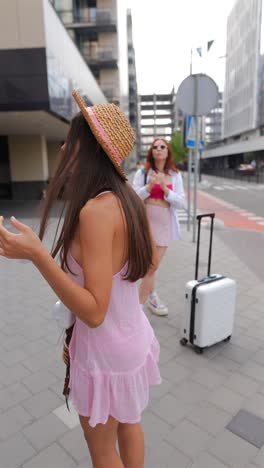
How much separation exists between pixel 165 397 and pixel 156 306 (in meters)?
1.40

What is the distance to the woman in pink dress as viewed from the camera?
1129mm

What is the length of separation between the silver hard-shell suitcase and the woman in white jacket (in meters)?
0.55

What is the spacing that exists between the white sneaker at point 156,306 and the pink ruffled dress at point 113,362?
244 cm

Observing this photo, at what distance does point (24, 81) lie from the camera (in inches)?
362

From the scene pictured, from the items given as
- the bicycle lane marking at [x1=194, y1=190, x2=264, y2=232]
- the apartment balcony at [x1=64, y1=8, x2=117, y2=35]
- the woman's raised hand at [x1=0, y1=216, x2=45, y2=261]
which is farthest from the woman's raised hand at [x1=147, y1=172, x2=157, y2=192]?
the apartment balcony at [x1=64, y1=8, x2=117, y2=35]

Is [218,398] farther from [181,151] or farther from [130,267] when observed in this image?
[181,151]

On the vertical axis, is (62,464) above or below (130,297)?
below

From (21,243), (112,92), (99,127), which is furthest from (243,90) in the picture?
(21,243)

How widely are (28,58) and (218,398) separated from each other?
9.22m

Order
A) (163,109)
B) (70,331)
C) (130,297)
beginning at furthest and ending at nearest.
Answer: (163,109) → (70,331) → (130,297)

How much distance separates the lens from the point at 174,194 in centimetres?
355

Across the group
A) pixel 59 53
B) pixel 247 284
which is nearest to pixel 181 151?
pixel 59 53

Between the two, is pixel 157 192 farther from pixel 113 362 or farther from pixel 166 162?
pixel 113 362

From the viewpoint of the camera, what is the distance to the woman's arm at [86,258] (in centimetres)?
110
